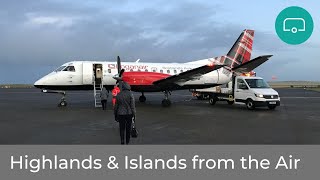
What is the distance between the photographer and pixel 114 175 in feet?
19.4

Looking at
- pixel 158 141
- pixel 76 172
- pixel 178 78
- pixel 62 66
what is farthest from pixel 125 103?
pixel 62 66

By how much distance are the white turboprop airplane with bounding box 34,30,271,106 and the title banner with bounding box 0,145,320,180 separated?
13.0 metres

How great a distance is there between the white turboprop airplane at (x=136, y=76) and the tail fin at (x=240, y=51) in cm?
213

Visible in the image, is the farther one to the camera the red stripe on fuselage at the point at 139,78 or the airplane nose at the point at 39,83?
the airplane nose at the point at 39,83

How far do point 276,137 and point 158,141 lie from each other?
3.76 metres

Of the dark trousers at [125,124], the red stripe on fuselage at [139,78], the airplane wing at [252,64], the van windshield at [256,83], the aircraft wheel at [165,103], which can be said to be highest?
the airplane wing at [252,64]

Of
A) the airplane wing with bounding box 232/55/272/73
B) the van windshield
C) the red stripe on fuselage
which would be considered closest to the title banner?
the van windshield

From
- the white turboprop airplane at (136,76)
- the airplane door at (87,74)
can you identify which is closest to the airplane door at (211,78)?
the white turboprop airplane at (136,76)

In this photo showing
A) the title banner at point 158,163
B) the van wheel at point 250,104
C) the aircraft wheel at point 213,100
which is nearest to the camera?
the title banner at point 158,163

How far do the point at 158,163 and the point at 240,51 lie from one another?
2356 cm

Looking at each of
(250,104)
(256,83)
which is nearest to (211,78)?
(256,83)

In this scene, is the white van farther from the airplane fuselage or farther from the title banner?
the title banner

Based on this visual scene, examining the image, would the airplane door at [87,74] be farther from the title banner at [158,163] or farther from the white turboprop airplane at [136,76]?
the title banner at [158,163]

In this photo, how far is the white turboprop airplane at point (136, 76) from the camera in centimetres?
2203
